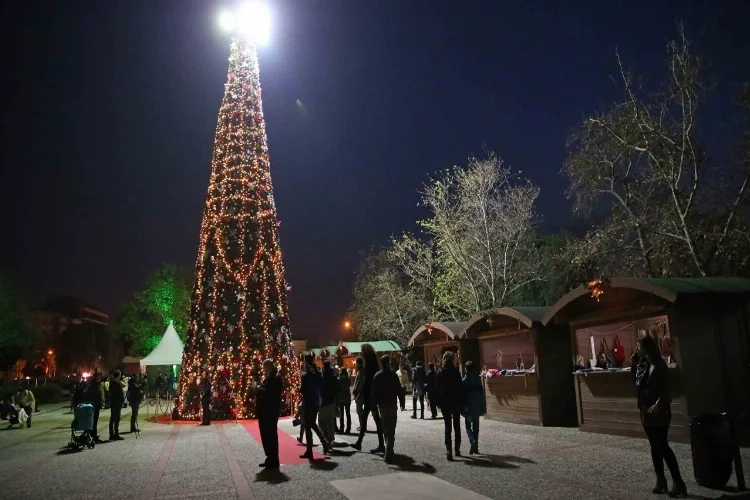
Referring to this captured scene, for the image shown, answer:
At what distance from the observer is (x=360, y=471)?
8516 millimetres

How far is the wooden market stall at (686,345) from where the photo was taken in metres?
9.98

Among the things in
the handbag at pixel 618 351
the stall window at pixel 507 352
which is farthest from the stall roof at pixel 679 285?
the stall window at pixel 507 352

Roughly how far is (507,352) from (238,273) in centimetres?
860

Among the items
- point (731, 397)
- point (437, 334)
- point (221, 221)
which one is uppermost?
point (221, 221)

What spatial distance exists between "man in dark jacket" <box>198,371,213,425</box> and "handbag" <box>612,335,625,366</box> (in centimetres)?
1085

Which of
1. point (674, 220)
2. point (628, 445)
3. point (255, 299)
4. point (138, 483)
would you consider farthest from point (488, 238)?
point (138, 483)

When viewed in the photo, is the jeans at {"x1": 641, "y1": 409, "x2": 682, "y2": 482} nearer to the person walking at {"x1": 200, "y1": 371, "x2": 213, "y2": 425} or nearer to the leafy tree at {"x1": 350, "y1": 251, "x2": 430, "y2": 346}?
the person walking at {"x1": 200, "y1": 371, "x2": 213, "y2": 425}

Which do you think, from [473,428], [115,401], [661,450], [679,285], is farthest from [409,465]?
[115,401]

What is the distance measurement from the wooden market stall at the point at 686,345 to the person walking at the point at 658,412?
12.6ft

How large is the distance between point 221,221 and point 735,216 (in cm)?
1450

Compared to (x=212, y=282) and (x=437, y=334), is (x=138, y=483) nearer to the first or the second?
(x=212, y=282)

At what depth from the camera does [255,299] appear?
1759 cm

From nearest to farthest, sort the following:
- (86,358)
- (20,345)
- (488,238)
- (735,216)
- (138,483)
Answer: (138,483) → (735,216) → (488,238) → (20,345) → (86,358)

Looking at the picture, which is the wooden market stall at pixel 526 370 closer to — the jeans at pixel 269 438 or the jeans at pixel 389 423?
the jeans at pixel 389 423
